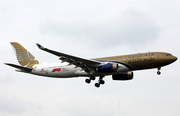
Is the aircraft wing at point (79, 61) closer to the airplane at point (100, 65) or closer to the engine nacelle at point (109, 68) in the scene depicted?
the airplane at point (100, 65)

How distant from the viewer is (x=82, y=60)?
41.2 metres

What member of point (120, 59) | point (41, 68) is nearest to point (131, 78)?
point (120, 59)

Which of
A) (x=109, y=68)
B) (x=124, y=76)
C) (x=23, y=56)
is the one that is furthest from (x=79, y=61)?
(x=23, y=56)

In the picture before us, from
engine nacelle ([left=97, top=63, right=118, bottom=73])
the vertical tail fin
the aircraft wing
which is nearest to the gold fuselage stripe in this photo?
engine nacelle ([left=97, top=63, right=118, bottom=73])

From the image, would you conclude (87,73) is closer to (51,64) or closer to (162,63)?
(51,64)

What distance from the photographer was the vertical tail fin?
1940 inches

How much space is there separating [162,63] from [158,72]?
1354mm

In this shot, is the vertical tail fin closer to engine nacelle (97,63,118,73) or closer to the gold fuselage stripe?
engine nacelle (97,63,118,73)

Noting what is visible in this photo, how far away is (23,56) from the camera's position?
50031mm

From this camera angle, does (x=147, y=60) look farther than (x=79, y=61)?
No

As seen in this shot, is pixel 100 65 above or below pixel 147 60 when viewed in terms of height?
below

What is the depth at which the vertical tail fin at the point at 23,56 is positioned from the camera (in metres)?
49.3

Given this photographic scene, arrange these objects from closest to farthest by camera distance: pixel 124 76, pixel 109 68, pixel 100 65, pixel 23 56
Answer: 1. pixel 109 68
2. pixel 100 65
3. pixel 124 76
4. pixel 23 56

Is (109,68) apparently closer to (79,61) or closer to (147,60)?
(79,61)
